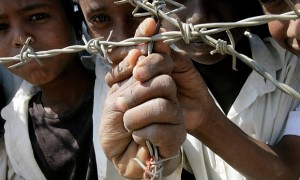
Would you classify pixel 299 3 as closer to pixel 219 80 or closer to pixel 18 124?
pixel 219 80

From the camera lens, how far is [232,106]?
1.12m

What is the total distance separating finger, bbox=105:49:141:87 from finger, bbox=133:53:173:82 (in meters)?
0.01

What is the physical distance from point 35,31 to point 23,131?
0.27m

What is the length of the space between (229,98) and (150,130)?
0.53 m

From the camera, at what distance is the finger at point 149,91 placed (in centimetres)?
70

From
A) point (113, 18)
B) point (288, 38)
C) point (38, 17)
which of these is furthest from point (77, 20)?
point (288, 38)

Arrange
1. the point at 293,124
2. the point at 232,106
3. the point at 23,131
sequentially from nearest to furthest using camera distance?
the point at 293,124 < the point at 232,106 < the point at 23,131

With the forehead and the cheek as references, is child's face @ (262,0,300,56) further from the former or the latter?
the forehead

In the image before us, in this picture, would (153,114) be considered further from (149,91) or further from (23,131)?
(23,131)

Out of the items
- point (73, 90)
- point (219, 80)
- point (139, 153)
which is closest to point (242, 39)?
point (219, 80)

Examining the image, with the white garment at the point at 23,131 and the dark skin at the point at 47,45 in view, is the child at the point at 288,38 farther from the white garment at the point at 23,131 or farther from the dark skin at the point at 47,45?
the dark skin at the point at 47,45

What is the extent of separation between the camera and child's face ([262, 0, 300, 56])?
92 cm

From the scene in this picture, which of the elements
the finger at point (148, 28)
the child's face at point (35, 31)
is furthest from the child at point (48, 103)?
the finger at point (148, 28)

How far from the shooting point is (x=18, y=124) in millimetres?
1272
